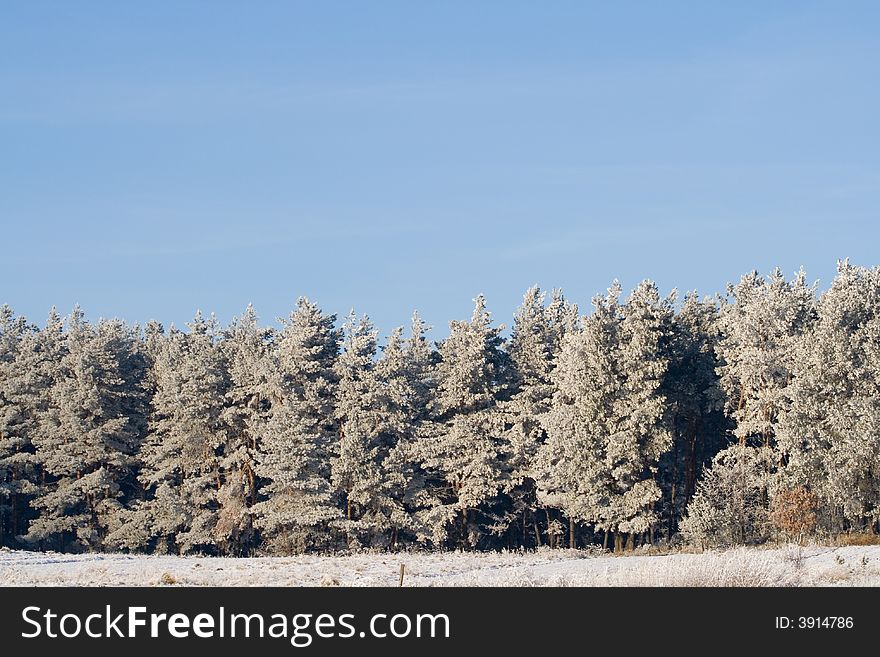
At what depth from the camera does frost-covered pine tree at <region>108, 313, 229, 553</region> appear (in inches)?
2781

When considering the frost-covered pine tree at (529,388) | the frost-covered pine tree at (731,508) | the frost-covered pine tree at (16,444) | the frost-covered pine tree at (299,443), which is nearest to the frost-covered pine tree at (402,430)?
the frost-covered pine tree at (299,443)

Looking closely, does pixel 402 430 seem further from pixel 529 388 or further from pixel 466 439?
pixel 529 388

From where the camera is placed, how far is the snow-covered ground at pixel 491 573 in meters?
26.0

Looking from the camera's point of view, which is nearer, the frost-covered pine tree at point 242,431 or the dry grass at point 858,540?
the dry grass at point 858,540

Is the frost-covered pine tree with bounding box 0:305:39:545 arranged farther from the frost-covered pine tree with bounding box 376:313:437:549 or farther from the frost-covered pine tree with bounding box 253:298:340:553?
the frost-covered pine tree with bounding box 376:313:437:549

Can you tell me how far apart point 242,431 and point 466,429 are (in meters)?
16.5

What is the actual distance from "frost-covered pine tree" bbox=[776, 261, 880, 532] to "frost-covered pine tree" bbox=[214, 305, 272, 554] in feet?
109

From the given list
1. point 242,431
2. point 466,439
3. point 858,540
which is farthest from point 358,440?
point 858,540

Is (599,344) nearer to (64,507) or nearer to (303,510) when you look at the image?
(303,510)

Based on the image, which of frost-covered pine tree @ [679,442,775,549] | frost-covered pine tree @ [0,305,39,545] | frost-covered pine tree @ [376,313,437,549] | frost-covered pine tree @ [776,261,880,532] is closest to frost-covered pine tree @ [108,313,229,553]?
frost-covered pine tree @ [0,305,39,545]

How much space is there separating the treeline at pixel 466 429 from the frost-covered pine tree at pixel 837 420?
0.13 meters

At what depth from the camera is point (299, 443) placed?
65938 mm

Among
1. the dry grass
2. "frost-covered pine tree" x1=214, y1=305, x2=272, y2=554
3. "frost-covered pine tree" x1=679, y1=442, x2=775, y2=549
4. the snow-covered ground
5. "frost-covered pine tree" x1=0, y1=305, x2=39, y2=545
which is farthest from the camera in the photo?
"frost-covered pine tree" x1=0, y1=305, x2=39, y2=545

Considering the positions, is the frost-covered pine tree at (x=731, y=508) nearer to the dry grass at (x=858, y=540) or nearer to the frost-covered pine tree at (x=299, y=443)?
the dry grass at (x=858, y=540)
